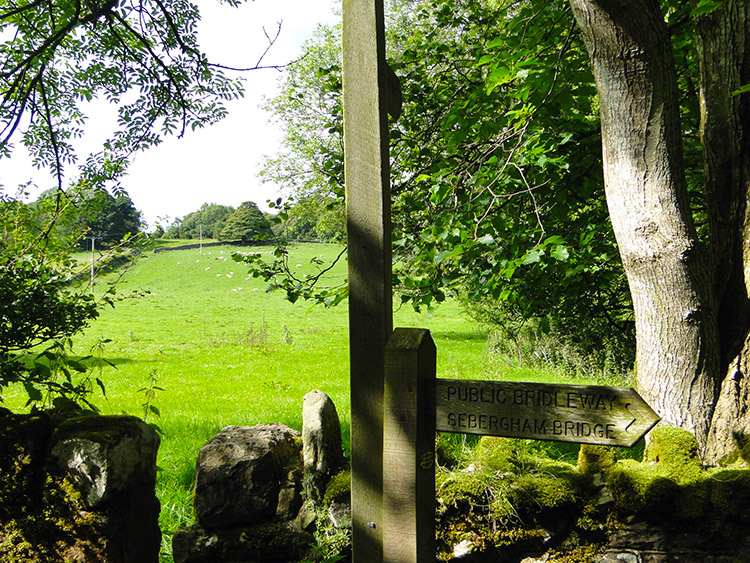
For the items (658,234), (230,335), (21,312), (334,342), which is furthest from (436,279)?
(230,335)

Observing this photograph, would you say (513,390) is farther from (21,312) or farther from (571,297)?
(571,297)

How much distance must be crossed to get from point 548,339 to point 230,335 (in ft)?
46.8

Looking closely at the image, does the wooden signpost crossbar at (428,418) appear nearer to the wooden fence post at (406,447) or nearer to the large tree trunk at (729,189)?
the wooden fence post at (406,447)

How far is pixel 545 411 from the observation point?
6.28 ft

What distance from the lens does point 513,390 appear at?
6.41 feet

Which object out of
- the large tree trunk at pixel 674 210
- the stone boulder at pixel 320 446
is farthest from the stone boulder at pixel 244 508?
the large tree trunk at pixel 674 210

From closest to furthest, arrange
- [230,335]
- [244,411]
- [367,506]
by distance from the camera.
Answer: [367,506]
[244,411]
[230,335]

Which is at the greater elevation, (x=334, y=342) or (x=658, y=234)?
(x=658, y=234)

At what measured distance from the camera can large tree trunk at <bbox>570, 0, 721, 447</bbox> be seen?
9.94 feet

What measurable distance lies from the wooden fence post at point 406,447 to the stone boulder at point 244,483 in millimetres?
1111

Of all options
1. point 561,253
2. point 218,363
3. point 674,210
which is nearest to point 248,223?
point 218,363

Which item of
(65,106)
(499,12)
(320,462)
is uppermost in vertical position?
(499,12)

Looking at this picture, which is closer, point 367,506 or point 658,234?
point 367,506

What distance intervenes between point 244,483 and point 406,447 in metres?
1.36
